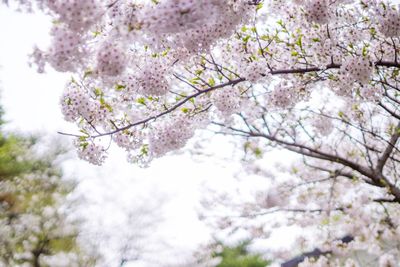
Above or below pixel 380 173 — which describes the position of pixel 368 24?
above

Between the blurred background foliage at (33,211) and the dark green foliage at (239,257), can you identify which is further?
the dark green foliage at (239,257)

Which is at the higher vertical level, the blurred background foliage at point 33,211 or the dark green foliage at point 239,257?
the blurred background foliage at point 33,211

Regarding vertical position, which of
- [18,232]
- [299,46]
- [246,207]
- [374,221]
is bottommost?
[374,221]

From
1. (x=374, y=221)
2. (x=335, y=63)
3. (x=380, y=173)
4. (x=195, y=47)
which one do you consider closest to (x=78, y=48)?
(x=195, y=47)

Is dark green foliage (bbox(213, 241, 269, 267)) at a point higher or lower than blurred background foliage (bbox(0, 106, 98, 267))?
lower

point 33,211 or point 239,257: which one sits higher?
point 33,211

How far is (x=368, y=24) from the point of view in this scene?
12.9 feet

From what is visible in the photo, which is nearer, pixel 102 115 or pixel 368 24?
pixel 102 115

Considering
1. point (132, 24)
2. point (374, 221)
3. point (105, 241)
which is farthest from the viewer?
point (105, 241)

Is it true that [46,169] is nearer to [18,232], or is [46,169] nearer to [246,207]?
[18,232]

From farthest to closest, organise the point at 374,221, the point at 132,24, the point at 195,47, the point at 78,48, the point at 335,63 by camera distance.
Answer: the point at 374,221 < the point at 335,63 < the point at 195,47 < the point at 78,48 < the point at 132,24

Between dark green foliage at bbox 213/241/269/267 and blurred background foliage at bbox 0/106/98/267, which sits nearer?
blurred background foliage at bbox 0/106/98/267

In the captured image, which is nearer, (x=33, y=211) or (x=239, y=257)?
(x=33, y=211)

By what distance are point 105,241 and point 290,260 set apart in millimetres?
7963
